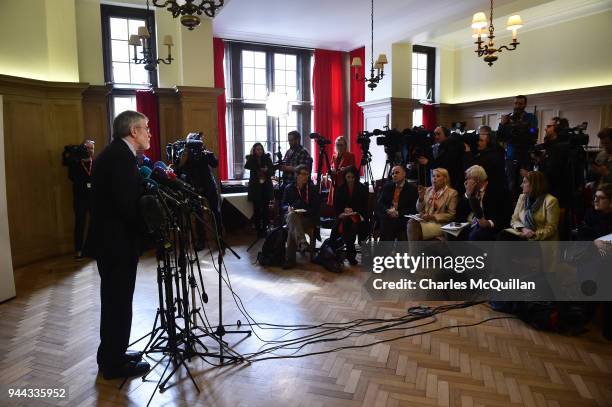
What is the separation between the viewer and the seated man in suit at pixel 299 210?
4.86 metres

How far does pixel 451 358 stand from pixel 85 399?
7.12 ft

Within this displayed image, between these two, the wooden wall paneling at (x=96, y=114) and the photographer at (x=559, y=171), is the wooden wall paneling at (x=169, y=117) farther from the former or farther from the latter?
the photographer at (x=559, y=171)

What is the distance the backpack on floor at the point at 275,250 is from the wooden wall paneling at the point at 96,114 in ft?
9.72

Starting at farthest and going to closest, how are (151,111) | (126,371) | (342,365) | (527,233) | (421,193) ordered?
1. (151,111)
2. (421,193)
3. (527,233)
4. (342,365)
5. (126,371)

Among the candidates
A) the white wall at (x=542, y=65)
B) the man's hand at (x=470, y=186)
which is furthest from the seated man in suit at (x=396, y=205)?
the white wall at (x=542, y=65)

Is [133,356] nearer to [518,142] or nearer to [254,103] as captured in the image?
[518,142]

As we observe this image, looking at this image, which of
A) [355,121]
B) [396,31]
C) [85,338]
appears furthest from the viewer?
[355,121]

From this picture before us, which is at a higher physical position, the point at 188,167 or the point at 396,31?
the point at 396,31

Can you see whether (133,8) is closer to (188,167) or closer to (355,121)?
(188,167)

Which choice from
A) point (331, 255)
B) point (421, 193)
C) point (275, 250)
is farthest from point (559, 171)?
point (275, 250)

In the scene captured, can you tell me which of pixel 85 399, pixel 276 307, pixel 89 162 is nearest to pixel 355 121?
pixel 89 162

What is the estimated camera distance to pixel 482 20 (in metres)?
4.84

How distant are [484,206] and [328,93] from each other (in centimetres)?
512

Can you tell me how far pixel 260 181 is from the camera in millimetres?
6012
